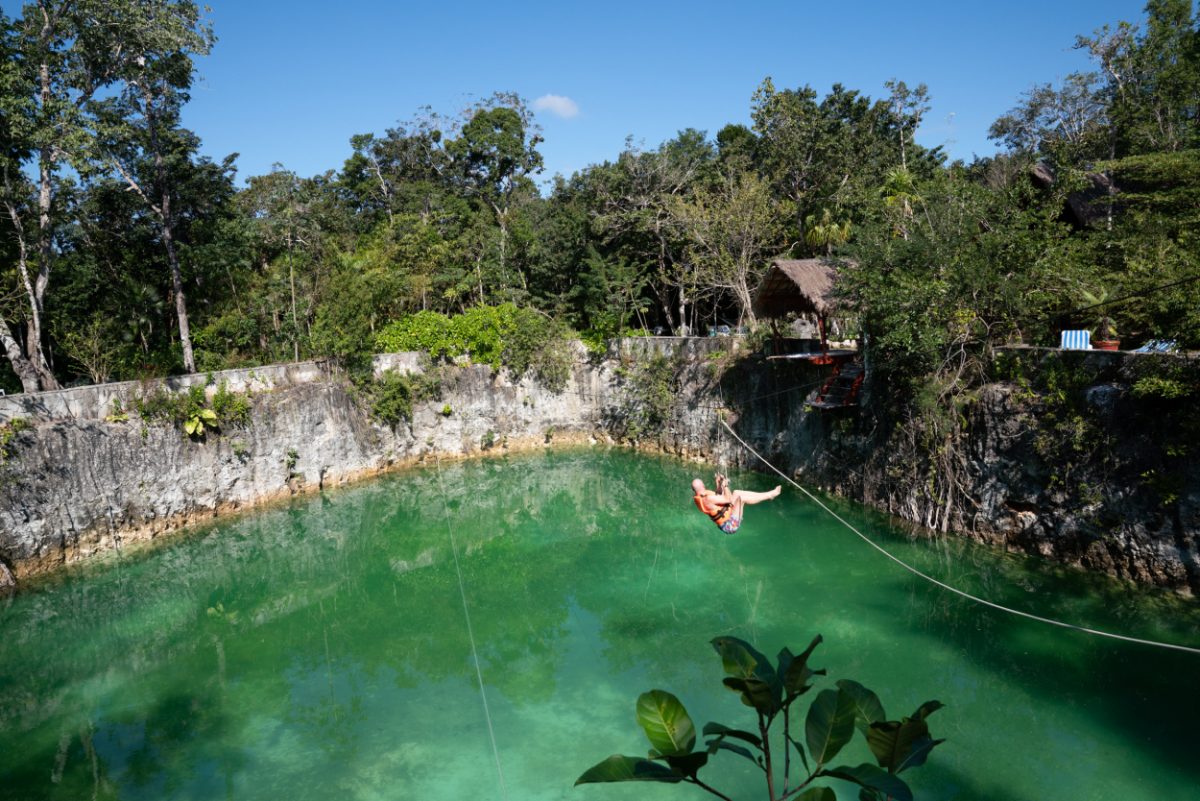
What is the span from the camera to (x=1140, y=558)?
866 cm

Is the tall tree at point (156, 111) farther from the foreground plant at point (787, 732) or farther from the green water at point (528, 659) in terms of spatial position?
the foreground plant at point (787, 732)

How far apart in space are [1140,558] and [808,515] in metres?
4.74

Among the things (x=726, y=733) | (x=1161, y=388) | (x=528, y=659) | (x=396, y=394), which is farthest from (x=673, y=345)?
(x=726, y=733)

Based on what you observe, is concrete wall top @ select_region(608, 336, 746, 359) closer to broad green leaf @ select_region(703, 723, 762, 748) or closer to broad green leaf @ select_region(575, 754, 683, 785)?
broad green leaf @ select_region(703, 723, 762, 748)

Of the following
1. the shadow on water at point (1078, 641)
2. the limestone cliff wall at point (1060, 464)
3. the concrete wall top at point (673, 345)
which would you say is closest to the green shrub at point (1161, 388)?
the limestone cliff wall at point (1060, 464)

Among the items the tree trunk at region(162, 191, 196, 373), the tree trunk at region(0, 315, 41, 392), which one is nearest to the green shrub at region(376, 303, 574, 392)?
the tree trunk at region(162, 191, 196, 373)

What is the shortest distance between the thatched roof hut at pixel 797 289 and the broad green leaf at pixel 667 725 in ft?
37.0

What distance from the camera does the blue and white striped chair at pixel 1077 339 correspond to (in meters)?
10.6

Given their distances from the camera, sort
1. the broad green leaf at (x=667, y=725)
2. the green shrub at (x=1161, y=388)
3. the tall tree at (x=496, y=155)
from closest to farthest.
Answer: the broad green leaf at (x=667, y=725) < the green shrub at (x=1161, y=388) < the tall tree at (x=496, y=155)

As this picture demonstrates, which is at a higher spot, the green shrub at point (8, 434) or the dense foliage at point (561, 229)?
the dense foliage at point (561, 229)

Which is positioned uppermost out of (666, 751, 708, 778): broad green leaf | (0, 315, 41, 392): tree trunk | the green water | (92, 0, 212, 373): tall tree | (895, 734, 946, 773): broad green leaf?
(92, 0, 212, 373): tall tree

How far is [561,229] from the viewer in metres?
20.4

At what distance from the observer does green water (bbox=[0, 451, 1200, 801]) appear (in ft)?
21.0

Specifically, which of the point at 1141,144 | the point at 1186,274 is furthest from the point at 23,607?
the point at 1141,144
